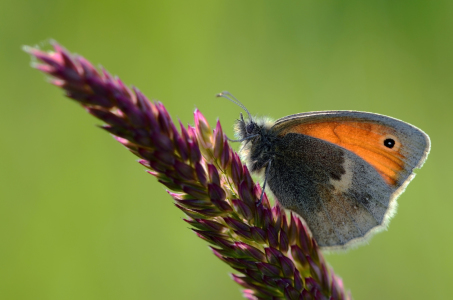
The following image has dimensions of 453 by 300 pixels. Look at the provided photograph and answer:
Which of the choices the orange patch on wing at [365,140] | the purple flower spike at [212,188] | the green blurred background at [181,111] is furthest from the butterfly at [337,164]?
the green blurred background at [181,111]

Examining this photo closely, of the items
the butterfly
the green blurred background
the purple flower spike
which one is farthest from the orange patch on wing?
the green blurred background

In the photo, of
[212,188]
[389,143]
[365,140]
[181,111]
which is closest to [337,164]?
[365,140]

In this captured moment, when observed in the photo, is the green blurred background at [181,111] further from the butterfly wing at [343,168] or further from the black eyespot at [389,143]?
the black eyespot at [389,143]

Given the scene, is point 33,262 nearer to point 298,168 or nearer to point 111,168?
point 111,168

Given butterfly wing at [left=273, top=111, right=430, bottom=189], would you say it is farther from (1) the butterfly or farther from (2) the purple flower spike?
(2) the purple flower spike

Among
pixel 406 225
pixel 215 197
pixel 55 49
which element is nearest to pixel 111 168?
pixel 215 197

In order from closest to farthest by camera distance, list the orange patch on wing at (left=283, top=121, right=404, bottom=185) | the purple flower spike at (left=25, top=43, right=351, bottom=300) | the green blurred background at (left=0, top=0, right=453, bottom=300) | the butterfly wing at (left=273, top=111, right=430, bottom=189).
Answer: the purple flower spike at (left=25, top=43, right=351, bottom=300)
the butterfly wing at (left=273, top=111, right=430, bottom=189)
the orange patch on wing at (left=283, top=121, right=404, bottom=185)
the green blurred background at (left=0, top=0, right=453, bottom=300)
